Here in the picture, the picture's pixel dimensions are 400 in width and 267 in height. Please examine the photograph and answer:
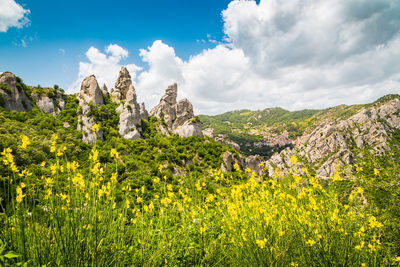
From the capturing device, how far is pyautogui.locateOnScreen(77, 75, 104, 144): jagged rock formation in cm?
2813

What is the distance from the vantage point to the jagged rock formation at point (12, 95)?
2400 cm

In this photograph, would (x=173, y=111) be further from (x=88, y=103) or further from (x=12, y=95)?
(x=12, y=95)

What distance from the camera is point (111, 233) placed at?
7.31 feet

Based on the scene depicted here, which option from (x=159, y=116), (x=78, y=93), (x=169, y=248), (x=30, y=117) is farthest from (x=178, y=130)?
(x=169, y=248)

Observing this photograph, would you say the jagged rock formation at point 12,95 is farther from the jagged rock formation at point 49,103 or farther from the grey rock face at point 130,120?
the grey rock face at point 130,120

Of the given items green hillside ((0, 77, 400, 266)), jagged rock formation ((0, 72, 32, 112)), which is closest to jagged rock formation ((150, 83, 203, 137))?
jagged rock formation ((0, 72, 32, 112))

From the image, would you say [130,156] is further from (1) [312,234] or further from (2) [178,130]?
(1) [312,234]

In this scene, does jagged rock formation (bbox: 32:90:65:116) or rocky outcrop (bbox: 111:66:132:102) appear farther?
rocky outcrop (bbox: 111:66:132:102)

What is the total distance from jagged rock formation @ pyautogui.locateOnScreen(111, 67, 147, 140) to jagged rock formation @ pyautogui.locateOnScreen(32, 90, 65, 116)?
9727 millimetres

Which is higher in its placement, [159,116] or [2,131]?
[159,116]

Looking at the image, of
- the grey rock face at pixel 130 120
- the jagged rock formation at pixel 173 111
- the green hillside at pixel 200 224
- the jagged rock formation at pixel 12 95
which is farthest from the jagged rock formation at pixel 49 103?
the green hillside at pixel 200 224

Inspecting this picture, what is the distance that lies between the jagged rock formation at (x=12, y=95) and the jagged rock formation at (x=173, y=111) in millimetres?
24685

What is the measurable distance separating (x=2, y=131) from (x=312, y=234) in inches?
854

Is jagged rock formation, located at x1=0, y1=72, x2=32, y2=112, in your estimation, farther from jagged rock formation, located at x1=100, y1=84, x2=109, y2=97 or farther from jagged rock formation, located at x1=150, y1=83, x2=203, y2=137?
jagged rock formation, located at x1=150, y1=83, x2=203, y2=137
